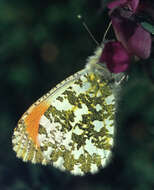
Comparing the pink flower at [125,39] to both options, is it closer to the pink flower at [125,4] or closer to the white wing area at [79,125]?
the pink flower at [125,4]

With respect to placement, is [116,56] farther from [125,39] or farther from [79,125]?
[79,125]

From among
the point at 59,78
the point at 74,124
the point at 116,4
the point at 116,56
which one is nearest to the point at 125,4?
the point at 116,4

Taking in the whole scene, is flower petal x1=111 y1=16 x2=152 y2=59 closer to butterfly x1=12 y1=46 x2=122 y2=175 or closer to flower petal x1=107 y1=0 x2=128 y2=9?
flower petal x1=107 y1=0 x2=128 y2=9

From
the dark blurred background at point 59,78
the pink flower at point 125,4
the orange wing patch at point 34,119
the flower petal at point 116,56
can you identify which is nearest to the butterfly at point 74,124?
the orange wing patch at point 34,119

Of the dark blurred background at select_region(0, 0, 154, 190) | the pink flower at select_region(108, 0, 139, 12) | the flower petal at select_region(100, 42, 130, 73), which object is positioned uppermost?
the pink flower at select_region(108, 0, 139, 12)

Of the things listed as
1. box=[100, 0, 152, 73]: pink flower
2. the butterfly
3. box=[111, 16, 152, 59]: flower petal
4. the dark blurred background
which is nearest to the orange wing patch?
the butterfly

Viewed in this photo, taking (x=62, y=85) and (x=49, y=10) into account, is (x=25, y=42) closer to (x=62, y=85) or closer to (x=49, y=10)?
(x=49, y=10)

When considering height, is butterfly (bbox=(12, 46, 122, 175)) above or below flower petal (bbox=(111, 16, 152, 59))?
below
